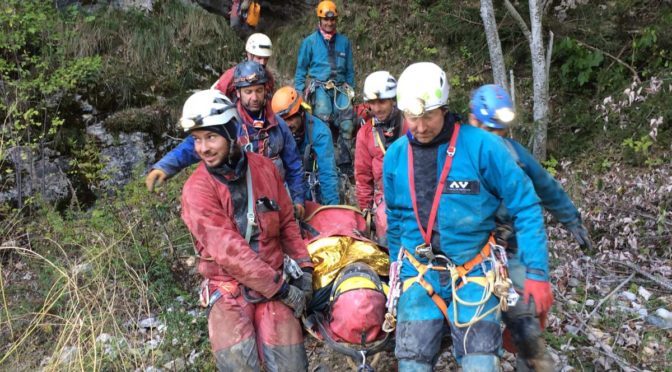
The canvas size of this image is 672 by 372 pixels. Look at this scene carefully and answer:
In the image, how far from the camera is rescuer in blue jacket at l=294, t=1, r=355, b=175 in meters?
7.96

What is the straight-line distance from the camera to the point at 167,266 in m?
6.15

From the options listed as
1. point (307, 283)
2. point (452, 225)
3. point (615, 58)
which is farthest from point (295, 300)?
point (615, 58)

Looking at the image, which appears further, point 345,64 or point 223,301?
point 345,64

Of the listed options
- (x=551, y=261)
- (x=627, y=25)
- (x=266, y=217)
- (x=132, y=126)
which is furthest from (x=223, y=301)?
(x=627, y=25)

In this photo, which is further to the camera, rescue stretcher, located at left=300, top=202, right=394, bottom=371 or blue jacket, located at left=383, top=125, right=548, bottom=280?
rescue stretcher, located at left=300, top=202, right=394, bottom=371

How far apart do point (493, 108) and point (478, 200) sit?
0.94 meters

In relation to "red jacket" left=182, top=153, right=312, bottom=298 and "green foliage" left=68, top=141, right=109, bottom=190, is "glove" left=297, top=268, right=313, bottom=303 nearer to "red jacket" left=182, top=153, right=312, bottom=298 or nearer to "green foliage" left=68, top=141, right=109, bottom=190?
"red jacket" left=182, top=153, right=312, bottom=298

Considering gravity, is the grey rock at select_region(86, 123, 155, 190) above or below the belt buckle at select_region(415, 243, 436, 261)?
below

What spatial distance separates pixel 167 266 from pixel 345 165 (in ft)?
9.96

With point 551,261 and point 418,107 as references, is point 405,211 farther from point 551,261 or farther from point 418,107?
point 551,261

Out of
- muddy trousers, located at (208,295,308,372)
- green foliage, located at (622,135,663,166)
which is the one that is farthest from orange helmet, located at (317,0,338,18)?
muddy trousers, located at (208,295,308,372)

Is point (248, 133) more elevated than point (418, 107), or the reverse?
point (418, 107)

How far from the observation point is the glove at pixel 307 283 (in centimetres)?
373

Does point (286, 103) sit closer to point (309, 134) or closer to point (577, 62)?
point (309, 134)
